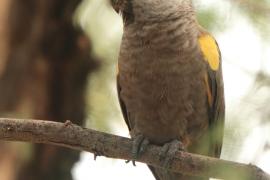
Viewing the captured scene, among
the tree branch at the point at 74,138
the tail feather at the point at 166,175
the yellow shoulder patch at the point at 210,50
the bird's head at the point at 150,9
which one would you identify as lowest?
the tail feather at the point at 166,175

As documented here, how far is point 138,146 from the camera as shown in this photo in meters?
3.41

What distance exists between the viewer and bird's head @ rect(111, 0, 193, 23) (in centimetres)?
357

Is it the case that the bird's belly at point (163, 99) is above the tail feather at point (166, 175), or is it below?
above

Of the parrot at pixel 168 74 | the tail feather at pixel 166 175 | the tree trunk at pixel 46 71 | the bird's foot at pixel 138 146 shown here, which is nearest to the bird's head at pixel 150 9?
the parrot at pixel 168 74

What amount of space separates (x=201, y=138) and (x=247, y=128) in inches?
64.2

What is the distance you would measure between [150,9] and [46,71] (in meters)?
1.47

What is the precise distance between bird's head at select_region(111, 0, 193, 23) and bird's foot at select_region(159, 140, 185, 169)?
74 centimetres

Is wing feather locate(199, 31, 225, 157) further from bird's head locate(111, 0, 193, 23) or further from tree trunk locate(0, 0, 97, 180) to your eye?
tree trunk locate(0, 0, 97, 180)

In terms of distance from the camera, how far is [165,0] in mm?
3604

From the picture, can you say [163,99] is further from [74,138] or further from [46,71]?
[46,71]

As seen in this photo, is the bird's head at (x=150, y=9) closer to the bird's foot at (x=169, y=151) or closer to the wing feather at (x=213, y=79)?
the wing feather at (x=213, y=79)

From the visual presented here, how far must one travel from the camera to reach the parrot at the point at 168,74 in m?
3.51

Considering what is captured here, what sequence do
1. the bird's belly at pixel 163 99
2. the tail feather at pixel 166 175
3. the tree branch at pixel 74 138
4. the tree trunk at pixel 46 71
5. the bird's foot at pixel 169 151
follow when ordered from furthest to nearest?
1. the tree trunk at pixel 46 71
2. the tail feather at pixel 166 175
3. the bird's belly at pixel 163 99
4. the bird's foot at pixel 169 151
5. the tree branch at pixel 74 138

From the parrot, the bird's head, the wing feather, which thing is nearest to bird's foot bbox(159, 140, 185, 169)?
the parrot
